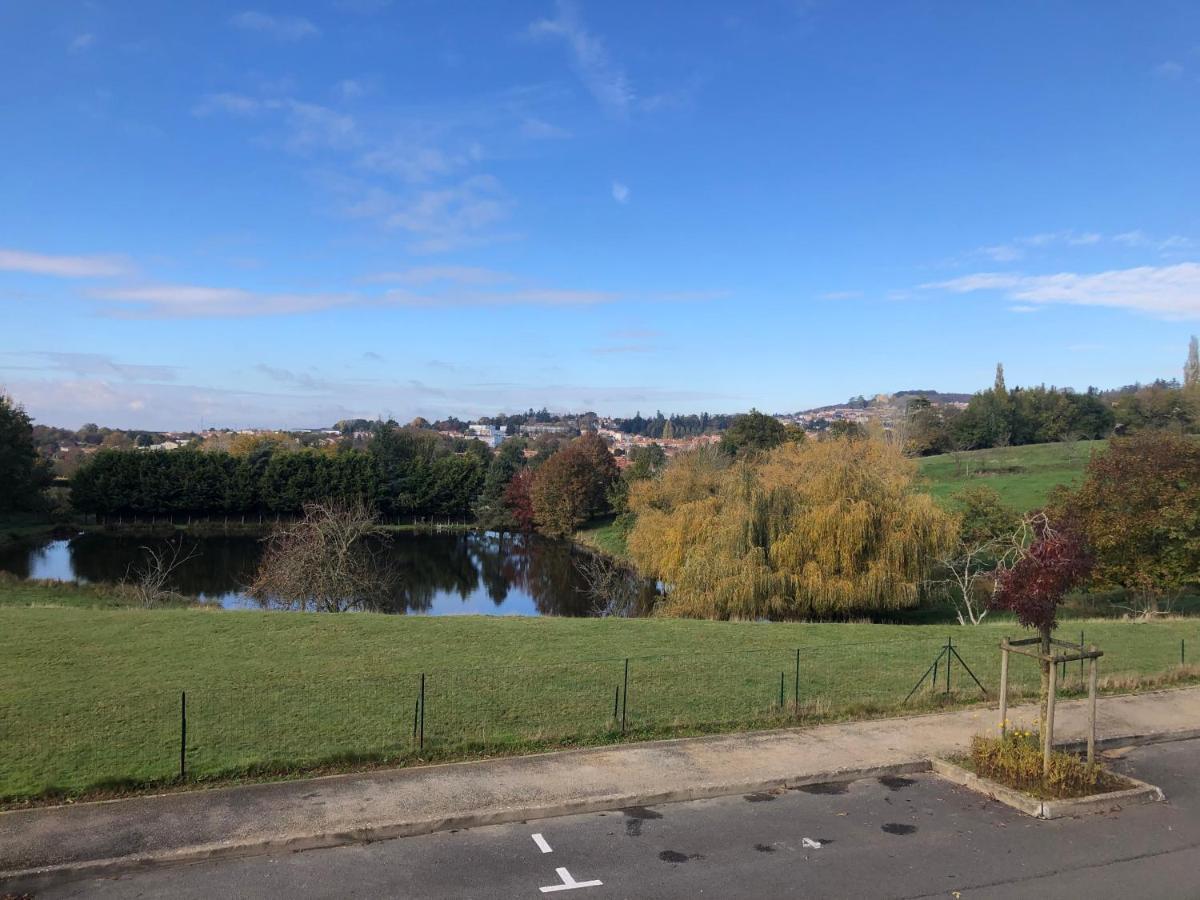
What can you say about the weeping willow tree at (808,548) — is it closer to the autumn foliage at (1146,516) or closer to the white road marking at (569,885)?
the autumn foliage at (1146,516)

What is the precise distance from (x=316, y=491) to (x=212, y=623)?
57455mm

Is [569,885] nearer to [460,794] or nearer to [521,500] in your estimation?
[460,794]

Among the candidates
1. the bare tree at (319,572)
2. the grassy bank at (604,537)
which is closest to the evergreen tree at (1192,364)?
the grassy bank at (604,537)

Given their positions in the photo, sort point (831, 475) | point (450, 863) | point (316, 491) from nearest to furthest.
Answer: point (450, 863), point (831, 475), point (316, 491)

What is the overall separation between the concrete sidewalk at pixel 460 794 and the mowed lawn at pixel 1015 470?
142 ft

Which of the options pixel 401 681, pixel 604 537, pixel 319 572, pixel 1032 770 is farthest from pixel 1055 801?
pixel 604 537

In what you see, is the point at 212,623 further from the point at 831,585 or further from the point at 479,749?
the point at 831,585

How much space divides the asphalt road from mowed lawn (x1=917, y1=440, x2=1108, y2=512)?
45.0m

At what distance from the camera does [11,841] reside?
7996mm

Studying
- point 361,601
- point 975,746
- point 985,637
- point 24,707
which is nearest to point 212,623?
point 24,707

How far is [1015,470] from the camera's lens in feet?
229

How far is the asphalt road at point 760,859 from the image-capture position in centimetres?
755

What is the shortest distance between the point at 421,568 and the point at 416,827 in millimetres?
44163

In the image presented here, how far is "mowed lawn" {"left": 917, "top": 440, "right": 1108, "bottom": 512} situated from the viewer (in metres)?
56.9
